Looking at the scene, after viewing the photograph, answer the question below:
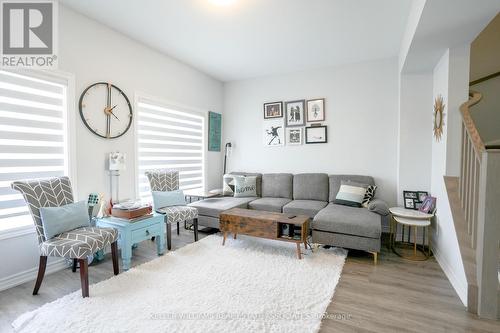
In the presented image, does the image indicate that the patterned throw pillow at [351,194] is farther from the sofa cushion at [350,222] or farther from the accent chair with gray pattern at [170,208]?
the accent chair with gray pattern at [170,208]

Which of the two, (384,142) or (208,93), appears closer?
(384,142)

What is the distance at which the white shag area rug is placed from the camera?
1.73 metres

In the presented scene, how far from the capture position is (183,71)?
13.7 feet

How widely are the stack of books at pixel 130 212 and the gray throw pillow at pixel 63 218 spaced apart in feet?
0.95

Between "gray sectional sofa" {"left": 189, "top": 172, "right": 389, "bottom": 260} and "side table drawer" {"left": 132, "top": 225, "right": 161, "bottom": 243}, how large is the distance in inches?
37.5

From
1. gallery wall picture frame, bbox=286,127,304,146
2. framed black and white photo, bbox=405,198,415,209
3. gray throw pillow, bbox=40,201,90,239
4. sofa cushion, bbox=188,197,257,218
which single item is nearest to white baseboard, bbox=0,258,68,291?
gray throw pillow, bbox=40,201,90,239

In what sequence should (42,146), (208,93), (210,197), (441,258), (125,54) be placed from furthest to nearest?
1. (208,93)
2. (210,197)
3. (125,54)
4. (441,258)
5. (42,146)

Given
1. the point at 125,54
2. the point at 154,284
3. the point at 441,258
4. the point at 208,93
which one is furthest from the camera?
the point at 208,93

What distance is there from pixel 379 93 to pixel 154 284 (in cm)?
406

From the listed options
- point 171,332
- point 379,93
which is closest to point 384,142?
point 379,93

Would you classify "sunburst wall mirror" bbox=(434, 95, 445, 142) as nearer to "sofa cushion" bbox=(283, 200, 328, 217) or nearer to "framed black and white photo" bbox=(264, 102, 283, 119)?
"sofa cushion" bbox=(283, 200, 328, 217)

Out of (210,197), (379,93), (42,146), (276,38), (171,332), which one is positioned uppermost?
(276,38)

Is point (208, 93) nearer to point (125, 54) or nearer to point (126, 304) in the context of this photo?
point (125, 54)

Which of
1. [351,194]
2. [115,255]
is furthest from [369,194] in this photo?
[115,255]
